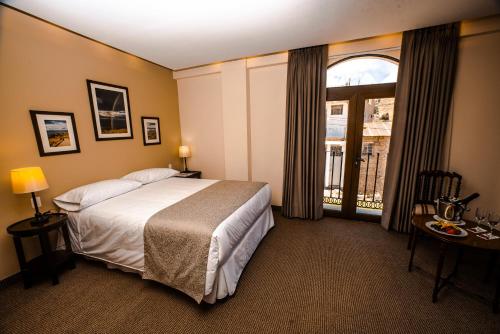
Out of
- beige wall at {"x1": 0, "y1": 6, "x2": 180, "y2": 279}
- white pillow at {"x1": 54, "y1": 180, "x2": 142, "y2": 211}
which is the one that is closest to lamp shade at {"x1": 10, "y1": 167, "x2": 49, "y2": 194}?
beige wall at {"x1": 0, "y1": 6, "x2": 180, "y2": 279}

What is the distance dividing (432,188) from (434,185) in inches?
2.0

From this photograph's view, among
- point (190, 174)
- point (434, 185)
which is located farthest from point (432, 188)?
point (190, 174)

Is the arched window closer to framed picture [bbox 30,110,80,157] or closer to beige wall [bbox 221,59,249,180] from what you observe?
beige wall [bbox 221,59,249,180]

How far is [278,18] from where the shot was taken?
7.39ft

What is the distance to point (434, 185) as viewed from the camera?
254 cm

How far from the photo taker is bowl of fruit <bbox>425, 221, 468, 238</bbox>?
1728mm

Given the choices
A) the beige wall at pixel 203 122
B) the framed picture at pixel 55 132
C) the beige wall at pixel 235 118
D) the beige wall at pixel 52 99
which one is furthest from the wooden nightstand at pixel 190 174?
the framed picture at pixel 55 132

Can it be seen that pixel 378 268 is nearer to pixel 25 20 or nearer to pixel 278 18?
pixel 278 18

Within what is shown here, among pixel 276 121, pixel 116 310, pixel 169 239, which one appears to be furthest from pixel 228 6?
pixel 116 310

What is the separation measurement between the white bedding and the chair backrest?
210 cm

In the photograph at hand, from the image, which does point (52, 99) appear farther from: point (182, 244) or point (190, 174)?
point (182, 244)

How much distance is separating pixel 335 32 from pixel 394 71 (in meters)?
1.11

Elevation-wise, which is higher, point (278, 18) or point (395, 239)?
point (278, 18)

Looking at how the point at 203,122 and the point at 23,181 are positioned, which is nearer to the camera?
the point at 23,181
